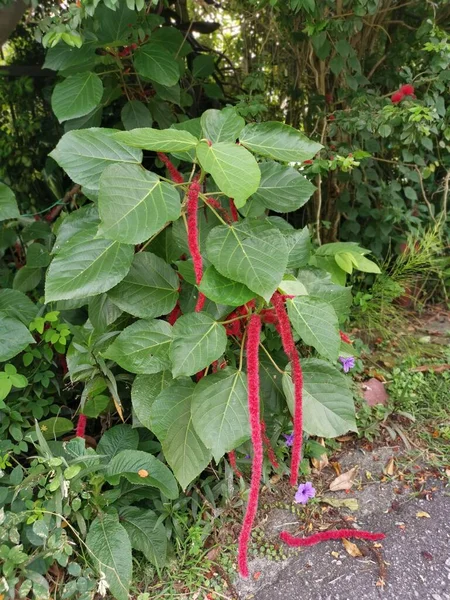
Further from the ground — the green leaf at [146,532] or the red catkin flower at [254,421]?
the red catkin flower at [254,421]

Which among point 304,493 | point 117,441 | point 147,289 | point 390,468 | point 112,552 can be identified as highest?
point 147,289

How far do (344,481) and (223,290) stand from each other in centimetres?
111

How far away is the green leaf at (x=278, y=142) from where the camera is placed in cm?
110

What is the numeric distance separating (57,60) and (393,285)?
1901 millimetres

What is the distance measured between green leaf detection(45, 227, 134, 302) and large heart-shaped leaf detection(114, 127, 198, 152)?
25 centimetres

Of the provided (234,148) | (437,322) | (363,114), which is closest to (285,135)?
(234,148)

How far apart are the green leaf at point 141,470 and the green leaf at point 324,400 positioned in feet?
1.34

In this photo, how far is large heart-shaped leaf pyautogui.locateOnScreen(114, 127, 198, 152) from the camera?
36.9 inches

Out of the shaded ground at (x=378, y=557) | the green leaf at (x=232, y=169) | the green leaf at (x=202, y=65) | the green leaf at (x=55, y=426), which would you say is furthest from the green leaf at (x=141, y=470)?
the green leaf at (x=202, y=65)

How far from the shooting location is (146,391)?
1.30 meters

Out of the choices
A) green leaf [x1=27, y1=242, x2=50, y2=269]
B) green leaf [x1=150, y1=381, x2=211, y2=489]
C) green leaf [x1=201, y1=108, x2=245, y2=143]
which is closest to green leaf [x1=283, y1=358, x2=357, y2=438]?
green leaf [x1=150, y1=381, x2=211, y2=489]

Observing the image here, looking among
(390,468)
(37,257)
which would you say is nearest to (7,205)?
(37,257)

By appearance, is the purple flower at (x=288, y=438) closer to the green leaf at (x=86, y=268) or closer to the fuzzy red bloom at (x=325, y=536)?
the fuzzy red bloom at (x=325, y=536)

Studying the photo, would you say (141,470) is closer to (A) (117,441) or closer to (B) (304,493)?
(A) (117,441)
